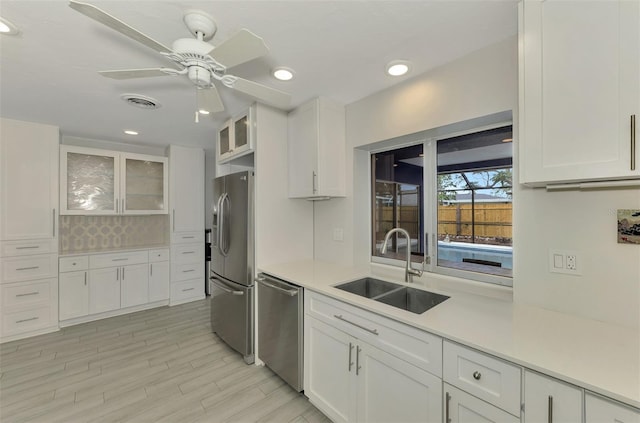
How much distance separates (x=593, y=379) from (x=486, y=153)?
1.42 meters

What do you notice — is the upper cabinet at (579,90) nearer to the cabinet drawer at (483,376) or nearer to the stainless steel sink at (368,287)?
the cabinet drawer at (483,376)

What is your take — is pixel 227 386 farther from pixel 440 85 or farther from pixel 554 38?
pixel 554 38

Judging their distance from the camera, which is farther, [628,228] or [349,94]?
[349,94]

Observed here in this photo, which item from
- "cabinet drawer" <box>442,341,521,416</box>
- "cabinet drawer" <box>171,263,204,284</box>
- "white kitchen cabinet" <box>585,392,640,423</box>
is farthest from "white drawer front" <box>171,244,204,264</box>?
"white kitchen cabinet" <box>585,392,640,423</box>

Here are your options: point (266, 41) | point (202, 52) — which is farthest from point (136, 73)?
point (266, 41)

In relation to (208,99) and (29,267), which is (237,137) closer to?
(208,99)

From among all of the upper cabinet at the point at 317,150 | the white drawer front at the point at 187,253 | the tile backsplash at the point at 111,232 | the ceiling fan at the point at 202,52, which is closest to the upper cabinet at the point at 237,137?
the upper cabinet at the point at 317,150

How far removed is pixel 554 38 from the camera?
111cm

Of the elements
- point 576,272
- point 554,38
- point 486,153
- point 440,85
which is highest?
point 440,85

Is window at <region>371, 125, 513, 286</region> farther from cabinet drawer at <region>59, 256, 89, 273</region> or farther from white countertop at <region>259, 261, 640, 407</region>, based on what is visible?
cabinet drawer at <region>59, 256, 89, 273</region>

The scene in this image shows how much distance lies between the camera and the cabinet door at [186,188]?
12.8ft

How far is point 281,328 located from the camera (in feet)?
6.82

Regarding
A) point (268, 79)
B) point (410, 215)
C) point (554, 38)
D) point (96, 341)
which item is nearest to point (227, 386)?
point (96, 341)

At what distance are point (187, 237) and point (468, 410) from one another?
396 centimetres
